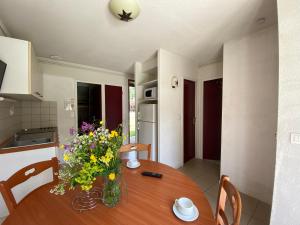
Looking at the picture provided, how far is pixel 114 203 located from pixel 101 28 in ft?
6.61

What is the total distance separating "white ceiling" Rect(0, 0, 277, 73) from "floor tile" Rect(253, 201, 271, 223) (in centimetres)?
234

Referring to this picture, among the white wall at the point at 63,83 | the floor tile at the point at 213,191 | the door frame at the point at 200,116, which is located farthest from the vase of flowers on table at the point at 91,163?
the door frame at the point at 200,116

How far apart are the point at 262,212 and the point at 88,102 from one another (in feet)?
12.0

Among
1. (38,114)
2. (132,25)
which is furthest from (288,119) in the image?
(38,114)

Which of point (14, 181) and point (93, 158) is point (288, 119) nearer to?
point (93, 158)

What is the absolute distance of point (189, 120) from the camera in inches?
133

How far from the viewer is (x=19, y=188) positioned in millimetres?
1689

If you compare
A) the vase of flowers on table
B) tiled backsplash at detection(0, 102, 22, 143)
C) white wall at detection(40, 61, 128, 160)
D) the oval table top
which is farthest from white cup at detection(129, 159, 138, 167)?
white wall at detection(40, 61, 128, 160)

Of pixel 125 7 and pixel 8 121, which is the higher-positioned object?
pixel 125 7

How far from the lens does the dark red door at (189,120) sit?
128 inches

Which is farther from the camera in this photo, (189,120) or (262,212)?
(189,120)

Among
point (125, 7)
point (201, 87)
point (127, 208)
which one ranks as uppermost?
point (125, 7)

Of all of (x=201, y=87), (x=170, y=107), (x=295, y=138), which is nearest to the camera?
(x=295, y=138)

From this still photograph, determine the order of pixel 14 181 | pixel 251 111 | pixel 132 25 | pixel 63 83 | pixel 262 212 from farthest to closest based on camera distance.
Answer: pixel 63 83 < pixel 251 111 < pixel 132 25 < pixel 262 212 < pixel 14 181
